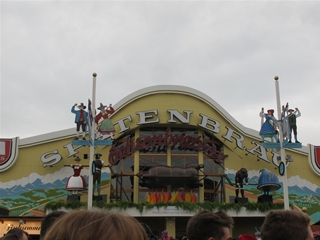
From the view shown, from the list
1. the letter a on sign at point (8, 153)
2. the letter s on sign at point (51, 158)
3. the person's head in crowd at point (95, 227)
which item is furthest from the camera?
the letter s on sign at point (51, 158)

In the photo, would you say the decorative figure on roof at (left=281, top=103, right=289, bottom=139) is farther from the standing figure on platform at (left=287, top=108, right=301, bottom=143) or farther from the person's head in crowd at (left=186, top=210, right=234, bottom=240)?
the person's head in crowd at (left=186, top=210, right=234, bottom=240)

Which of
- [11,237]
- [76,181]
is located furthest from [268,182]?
[11,237]

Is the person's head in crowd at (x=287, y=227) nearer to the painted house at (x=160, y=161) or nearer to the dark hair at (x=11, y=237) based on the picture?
the dark hair at (x=11, y=237)

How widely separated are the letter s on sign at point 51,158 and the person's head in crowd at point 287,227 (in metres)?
21.7

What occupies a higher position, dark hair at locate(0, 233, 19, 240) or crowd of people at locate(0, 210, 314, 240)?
crowd of people at locate(0, 210, 314, 240)

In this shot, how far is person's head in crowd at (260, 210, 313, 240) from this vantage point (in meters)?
2.93

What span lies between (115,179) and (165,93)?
5987 millimetres

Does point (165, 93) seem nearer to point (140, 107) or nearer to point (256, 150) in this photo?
Answer: point (140, 107)

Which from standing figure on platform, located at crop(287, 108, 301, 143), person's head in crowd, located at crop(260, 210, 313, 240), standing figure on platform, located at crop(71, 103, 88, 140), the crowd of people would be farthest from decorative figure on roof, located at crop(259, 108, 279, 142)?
person's head in crowd, located at crop(260, 210, 313, 240)

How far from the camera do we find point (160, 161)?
79.0 feet

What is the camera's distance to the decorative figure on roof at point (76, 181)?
21516 mm

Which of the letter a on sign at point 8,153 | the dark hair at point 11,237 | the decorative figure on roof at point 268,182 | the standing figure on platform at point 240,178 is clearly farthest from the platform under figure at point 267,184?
the dark hair at point 11,237

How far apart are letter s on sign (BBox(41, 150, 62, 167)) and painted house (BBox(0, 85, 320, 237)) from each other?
2.3 inches

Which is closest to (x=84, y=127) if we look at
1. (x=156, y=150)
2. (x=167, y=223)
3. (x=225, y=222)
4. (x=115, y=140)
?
(x=115, y=140)
